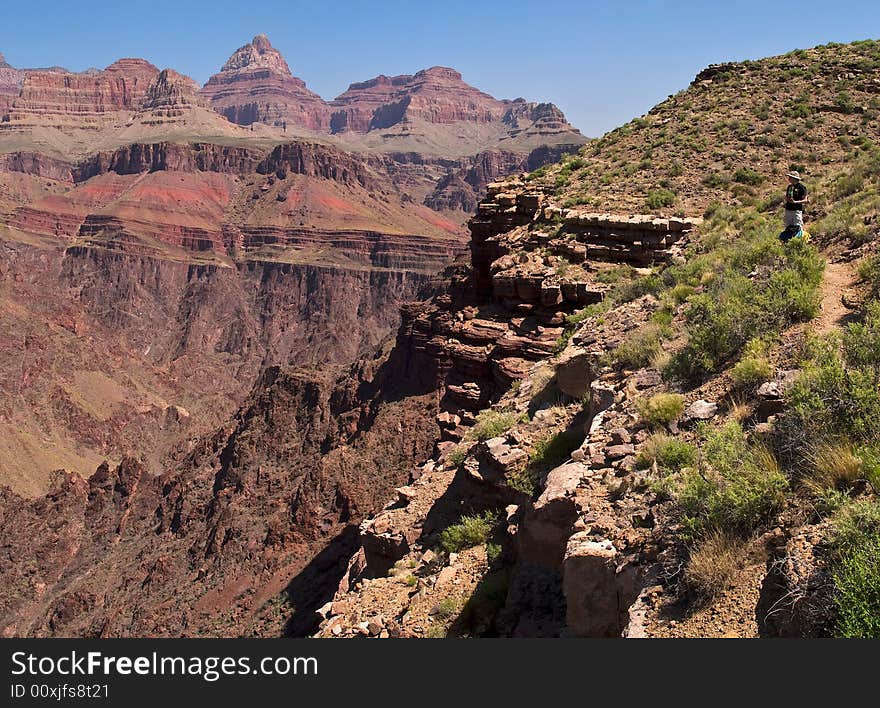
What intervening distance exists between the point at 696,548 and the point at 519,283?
17737 mm

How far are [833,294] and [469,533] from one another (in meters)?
5.98

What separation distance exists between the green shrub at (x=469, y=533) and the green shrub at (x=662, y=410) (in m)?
3.08

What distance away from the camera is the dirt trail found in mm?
8322

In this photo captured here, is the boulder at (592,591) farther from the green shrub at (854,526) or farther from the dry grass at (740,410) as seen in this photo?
the dry grass at (740,410)

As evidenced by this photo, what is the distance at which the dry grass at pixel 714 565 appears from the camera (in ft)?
17.1

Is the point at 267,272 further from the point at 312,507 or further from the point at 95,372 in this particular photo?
the point at 312,507

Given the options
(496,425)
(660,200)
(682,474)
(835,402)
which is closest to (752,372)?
(835,402)

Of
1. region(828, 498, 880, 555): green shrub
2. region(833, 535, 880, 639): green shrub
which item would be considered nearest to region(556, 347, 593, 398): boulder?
region(828, 498, 880, 555): green shrub

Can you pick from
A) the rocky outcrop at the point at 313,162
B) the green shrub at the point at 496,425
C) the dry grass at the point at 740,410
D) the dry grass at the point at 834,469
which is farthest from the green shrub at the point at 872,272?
the rocky outcrop at the point at 313,162

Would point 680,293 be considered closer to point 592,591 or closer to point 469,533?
point 469,533

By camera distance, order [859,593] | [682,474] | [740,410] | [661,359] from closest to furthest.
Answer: [859,593]
[682,474]
[740,410]
[661,359]

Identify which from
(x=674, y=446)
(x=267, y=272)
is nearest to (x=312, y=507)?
(x=674, y=446)

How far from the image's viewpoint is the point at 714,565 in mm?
5258

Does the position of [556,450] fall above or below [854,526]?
below
